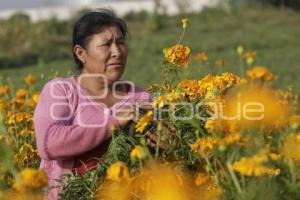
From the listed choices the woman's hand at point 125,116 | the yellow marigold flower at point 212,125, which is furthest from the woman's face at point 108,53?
the yellow marigold flower at point 212,125

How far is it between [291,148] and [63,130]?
0.84 meters

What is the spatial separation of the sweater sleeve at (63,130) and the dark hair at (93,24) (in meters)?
0.27

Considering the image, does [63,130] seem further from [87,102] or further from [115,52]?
[115,52]

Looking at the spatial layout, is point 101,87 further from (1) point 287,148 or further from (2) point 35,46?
(2) point 35,46

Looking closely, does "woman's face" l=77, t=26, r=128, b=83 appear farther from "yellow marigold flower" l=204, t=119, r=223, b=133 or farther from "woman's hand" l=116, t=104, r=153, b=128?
"yellow marigold flower" l=204, t=119, r=223, b=133

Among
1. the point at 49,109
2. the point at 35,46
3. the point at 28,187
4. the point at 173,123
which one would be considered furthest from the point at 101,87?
the point at 35,46

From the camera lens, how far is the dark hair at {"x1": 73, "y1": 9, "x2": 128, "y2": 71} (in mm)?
2664

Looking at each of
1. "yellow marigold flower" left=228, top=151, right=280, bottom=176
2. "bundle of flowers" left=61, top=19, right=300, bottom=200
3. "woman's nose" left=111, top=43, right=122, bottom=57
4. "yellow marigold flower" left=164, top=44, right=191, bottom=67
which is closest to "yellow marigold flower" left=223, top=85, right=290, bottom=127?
"bundle of flowers" left=61, top=19, right=300, bottom=200

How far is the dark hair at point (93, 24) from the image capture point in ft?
8.74

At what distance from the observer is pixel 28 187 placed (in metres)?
1.67

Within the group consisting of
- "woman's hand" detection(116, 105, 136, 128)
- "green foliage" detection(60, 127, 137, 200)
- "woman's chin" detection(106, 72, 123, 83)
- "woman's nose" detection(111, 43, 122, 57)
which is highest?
"woman's nose" detection(111, 43, 122, 57)

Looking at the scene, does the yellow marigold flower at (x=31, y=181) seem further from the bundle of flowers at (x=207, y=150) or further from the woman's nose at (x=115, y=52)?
the woman's nose at (x=115, y=52)

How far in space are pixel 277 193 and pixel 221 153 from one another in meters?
0.16

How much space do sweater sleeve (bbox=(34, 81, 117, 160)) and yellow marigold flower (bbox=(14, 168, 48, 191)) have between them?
0.62m
